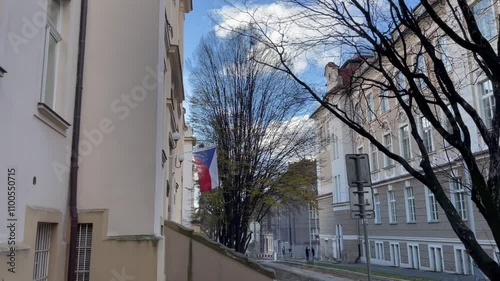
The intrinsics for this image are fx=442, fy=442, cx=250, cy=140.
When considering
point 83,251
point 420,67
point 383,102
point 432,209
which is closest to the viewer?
point 83,251

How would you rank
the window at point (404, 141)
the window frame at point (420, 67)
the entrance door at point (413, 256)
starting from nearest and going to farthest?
the window frame at point (420, 67) < the entrance door at point (413, 256) < the window at point (404, 141)

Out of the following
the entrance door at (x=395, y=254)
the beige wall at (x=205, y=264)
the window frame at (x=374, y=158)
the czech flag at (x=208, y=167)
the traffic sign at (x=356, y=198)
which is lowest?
the entrance door at (x=395, y=254)

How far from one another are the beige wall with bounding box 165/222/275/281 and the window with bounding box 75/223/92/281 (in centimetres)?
321

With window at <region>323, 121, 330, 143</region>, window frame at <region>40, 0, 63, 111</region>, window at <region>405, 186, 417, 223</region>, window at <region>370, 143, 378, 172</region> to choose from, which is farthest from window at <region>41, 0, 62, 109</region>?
window at <region>370, 143, 378, 172</region>

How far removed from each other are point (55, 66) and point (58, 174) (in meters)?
1.63

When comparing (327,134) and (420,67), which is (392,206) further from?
(420,67)

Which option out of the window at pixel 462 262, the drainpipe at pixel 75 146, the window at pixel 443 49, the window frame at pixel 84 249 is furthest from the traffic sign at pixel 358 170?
the window at pixel 462 262

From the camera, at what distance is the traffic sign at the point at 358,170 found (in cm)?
811

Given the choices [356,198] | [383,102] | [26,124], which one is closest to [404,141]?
[383,102]

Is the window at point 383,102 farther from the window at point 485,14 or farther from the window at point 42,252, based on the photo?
the window at point 42,252

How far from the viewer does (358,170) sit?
26.9 ft

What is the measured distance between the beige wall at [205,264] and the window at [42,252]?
13.6 ft

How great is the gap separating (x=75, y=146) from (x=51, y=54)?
1503mm

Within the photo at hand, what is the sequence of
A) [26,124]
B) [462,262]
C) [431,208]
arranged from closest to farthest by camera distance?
[26,124]
[462,262]
[431,208]
